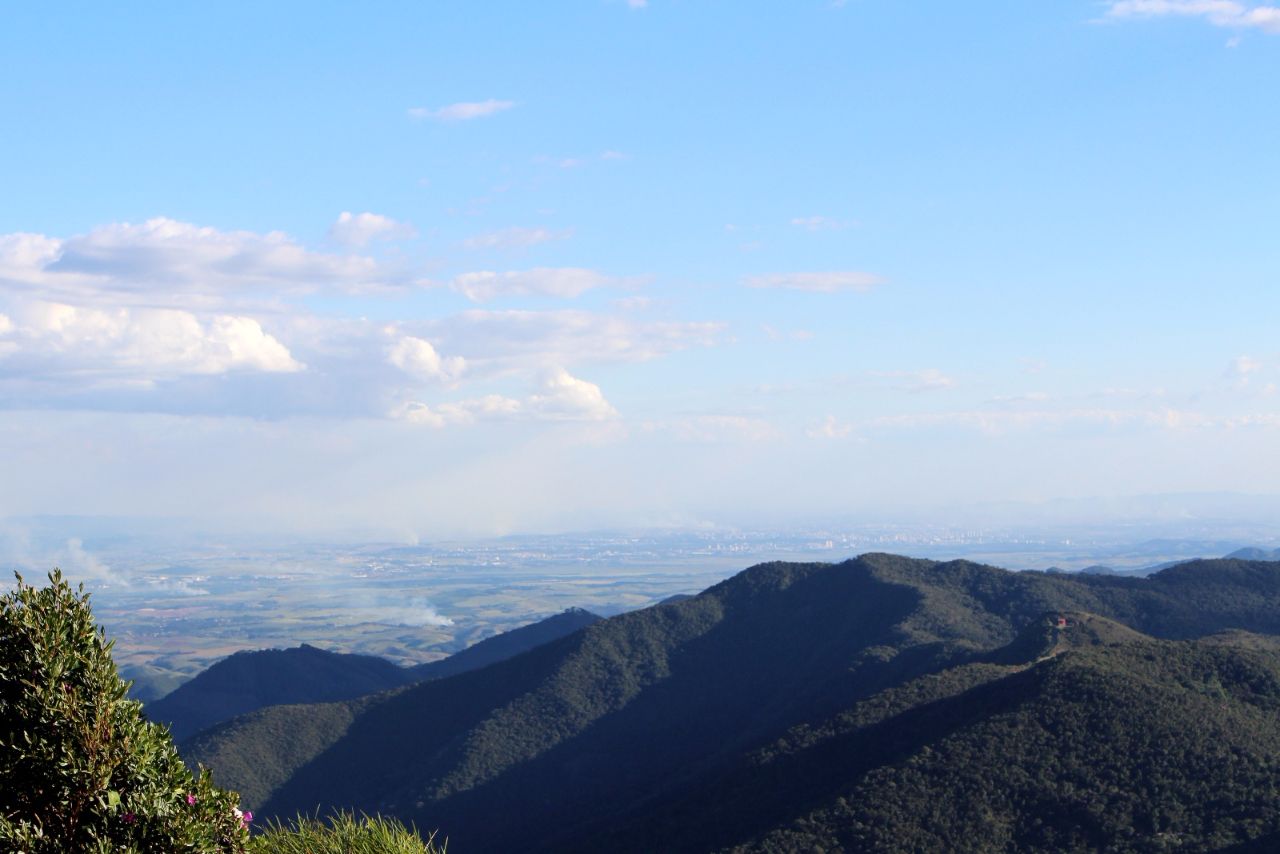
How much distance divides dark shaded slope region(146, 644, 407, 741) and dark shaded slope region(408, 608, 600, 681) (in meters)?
5.86

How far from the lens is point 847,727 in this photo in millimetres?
76188

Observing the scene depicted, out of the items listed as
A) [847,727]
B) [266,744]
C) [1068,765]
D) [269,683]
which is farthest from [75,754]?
[269,683]

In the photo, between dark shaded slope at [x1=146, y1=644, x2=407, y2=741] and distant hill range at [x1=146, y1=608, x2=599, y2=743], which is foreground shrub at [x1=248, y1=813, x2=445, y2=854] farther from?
dark shaded slope at [x1=146, y1=644, x2=407, y2=741]

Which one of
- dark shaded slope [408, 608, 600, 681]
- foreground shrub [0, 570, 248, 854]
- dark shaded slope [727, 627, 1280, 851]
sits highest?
foreground shrub [0, 570, 248, 854]

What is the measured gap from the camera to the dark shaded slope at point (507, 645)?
16901 centimetres

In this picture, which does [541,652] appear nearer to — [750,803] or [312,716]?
[312,716]

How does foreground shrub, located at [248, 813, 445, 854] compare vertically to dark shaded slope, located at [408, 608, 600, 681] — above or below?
above

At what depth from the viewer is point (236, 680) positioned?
166125 millimetres

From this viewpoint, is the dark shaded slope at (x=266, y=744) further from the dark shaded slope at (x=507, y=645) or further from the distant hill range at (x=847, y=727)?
the dark shaded slope at (x=507, y=645)

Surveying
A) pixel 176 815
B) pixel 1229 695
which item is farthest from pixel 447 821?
pixel 176 815

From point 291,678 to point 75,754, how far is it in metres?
160

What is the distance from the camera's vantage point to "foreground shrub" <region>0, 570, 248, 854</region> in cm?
1474

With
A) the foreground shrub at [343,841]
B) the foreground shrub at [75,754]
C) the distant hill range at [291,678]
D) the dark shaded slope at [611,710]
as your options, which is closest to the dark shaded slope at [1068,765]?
the dark shaded slope at [611,710]

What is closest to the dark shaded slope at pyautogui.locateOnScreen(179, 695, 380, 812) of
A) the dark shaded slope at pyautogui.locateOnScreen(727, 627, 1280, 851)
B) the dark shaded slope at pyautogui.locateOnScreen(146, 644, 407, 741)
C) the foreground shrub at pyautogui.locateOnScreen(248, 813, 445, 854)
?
the dark shaded slope at pyautogui.locateOnScreen(146, 644, 407, 741)
